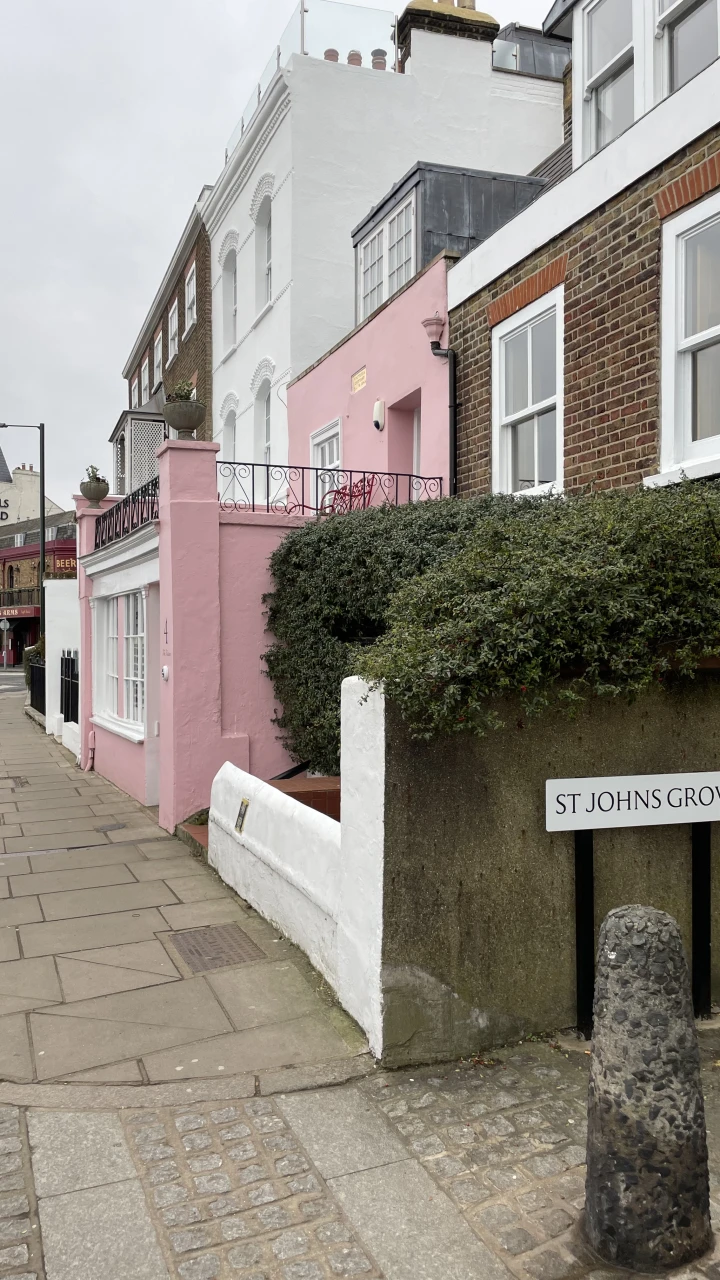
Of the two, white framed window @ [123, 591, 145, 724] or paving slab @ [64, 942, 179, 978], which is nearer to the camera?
paving slab @ [64, 942, 179, 978]

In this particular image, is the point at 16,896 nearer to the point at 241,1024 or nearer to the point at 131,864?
the point at 131,864

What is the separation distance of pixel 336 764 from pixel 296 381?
7.29 m

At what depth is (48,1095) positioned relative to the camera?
360 cm

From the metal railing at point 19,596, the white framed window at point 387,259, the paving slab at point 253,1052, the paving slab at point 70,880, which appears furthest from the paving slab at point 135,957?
the metal railing at point 19,596

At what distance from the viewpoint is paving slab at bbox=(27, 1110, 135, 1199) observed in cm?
300

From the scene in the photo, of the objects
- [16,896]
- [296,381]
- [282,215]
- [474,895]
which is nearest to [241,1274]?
[474,895]

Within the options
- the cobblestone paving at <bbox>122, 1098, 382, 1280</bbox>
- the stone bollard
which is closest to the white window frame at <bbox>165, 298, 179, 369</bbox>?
the cobblestone paving at <bbox>122, 1098, 382, 1280</bbox>

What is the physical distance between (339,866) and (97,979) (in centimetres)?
152

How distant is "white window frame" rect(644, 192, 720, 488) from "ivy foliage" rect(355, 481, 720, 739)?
2.20 m

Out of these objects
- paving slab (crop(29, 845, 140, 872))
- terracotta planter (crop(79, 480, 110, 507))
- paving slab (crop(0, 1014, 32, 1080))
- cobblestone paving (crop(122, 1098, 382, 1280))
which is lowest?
paving slab (crop(29, 845, 140, 872))

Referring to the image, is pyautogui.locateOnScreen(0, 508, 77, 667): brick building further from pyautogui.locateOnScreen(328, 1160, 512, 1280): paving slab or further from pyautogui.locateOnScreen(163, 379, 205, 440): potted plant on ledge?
pyautogui.locateOnScreen(328, 1160, 512, 1280): paving slab

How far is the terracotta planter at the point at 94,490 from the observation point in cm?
1277

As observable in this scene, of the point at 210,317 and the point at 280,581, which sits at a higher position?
the point at 210,317

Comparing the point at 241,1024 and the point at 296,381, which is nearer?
the point at 241,1024
